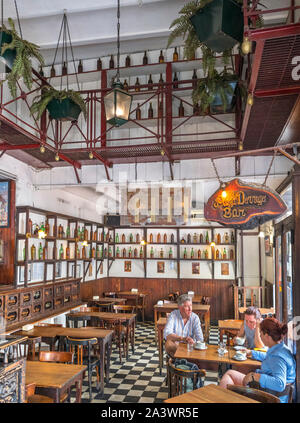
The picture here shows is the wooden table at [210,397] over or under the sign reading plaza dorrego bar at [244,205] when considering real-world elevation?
under

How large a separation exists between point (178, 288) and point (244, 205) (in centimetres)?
813

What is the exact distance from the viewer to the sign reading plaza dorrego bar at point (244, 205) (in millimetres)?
4016

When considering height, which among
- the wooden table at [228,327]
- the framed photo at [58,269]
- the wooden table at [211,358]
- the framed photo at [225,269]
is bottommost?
the wooden table at [228,327]

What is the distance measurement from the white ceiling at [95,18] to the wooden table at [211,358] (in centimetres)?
530

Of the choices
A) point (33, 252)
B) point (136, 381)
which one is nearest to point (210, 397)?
point (136, 381)

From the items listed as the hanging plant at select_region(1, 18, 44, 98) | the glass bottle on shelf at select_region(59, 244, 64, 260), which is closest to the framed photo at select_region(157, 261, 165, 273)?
the glass bottle on shelf at select_region(59, 244, 64, 260)

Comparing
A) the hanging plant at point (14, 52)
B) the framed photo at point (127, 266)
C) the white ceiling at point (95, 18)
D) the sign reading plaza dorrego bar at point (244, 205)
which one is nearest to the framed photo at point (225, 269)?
the framed photo at point (127, 266)

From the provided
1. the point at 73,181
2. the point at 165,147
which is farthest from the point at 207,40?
the point at 73,181

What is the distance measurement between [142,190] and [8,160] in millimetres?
3639

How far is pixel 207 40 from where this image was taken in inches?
129

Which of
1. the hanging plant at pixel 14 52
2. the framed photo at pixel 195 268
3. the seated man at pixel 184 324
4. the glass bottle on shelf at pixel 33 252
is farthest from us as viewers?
the framed photo at pixel 195 268

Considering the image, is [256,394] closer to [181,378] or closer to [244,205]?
[181,378]

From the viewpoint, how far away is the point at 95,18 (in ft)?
20.3

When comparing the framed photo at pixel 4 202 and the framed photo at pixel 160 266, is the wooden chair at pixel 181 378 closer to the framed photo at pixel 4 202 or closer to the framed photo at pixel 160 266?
the framed photo at pixel 4 202
